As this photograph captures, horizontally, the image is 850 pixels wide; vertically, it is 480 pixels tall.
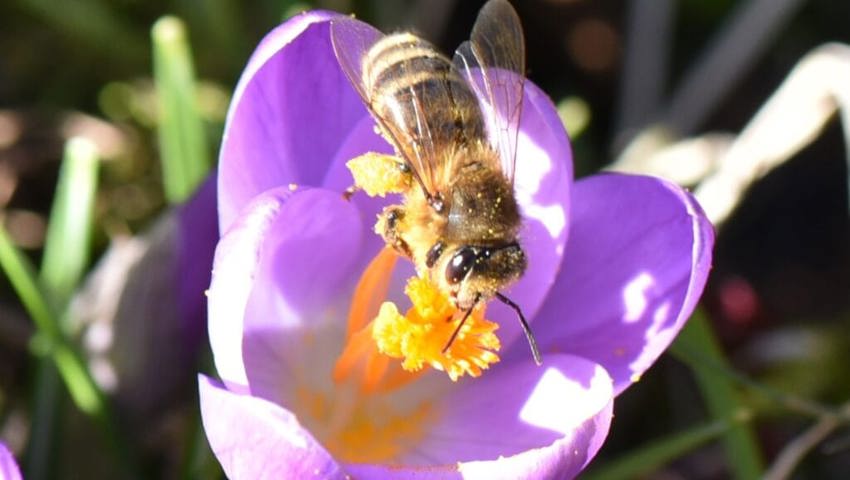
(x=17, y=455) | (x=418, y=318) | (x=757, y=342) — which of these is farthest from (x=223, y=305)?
(x=757, y=342)

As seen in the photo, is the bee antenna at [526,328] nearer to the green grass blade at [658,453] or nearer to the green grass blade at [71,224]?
the green grass blade at [658,453]

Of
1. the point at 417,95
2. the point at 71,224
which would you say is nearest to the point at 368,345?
the point at 417,95

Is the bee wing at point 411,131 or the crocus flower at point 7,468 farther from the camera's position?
the bee wing at point 411,131

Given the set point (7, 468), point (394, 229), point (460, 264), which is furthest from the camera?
point (394, 229)

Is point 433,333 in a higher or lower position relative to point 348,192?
lower

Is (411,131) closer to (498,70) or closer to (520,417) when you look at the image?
(498,70)

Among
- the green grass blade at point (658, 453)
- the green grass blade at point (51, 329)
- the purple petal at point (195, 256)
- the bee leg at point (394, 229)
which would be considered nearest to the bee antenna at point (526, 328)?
the bee leg at point (394, 229)

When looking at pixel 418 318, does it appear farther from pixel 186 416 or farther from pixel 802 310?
pixel 802 310
